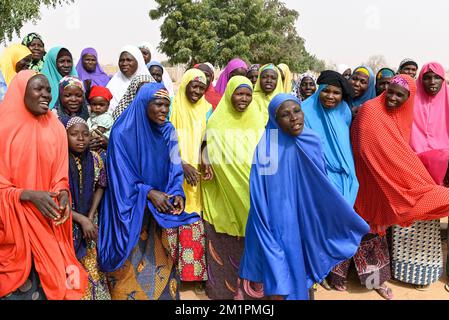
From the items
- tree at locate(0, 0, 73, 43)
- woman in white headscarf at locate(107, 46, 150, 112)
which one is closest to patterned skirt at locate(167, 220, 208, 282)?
woman in white headscarf at locate(107, 46, 150, 112)

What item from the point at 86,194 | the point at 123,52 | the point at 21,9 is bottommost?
the point at 86,194

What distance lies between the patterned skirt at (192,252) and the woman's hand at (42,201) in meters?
1.74

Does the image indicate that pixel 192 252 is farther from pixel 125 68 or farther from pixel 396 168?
pixel 125 68

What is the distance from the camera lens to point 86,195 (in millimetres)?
2873

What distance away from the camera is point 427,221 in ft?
13.3

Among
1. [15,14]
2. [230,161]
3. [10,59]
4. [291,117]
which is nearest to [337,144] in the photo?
[230,161]

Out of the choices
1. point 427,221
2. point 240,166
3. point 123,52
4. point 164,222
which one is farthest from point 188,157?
point 427,221

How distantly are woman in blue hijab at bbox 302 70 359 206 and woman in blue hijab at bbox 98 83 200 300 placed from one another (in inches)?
53.3

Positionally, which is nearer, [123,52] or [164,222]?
[164,222]

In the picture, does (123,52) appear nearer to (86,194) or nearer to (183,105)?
(183,105)

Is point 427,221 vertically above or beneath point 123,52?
beneath

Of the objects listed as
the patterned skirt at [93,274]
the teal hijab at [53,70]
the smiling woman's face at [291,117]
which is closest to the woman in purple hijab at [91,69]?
the teal hijab at [53,70]

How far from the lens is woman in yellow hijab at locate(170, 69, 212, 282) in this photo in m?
3.91
